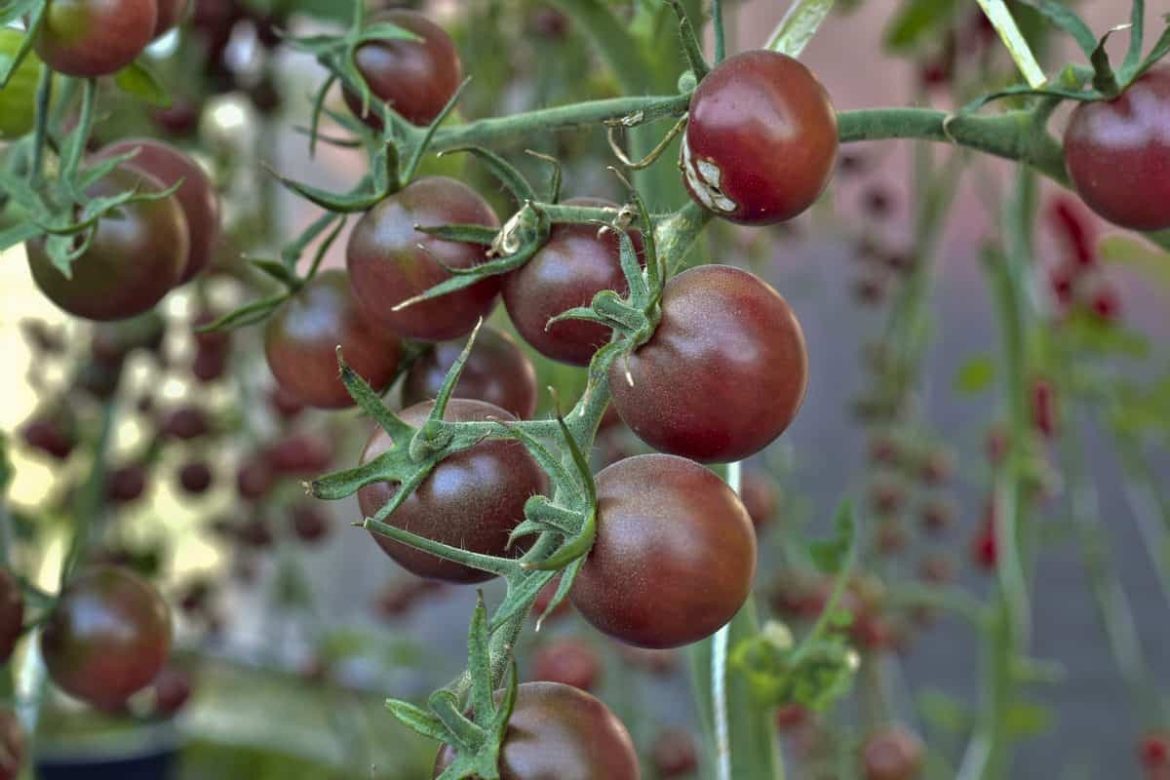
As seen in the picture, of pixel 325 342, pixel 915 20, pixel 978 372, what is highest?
pixel 325 342

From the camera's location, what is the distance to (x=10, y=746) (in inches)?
14.6

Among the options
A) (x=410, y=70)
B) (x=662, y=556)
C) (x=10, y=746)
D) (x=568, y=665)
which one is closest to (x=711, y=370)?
(x=662, y=556)

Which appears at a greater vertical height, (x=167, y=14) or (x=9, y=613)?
(x=167, y=14)

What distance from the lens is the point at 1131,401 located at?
39.3 inches

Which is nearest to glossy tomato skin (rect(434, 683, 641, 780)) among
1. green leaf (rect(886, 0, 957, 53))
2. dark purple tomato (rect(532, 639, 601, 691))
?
dark purple tomato (rect(532, 639, 601, 691))

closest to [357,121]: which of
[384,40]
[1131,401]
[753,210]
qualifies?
[384,40]

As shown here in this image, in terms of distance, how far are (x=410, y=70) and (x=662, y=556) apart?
18cm

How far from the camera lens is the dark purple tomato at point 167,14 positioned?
0.34 meters

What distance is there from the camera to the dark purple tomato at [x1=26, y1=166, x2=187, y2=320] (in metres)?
0.32

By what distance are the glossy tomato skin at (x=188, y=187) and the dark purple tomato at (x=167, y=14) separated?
0.03 meters

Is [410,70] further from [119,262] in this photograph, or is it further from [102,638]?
[102,638]

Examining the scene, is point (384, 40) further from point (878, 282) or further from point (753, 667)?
point (878, 282)

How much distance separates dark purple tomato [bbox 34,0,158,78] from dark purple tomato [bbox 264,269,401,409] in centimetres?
8

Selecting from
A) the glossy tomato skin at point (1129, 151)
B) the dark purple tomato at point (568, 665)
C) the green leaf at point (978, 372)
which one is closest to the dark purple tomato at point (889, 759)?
the dark purple tomato at point (568, 665)
